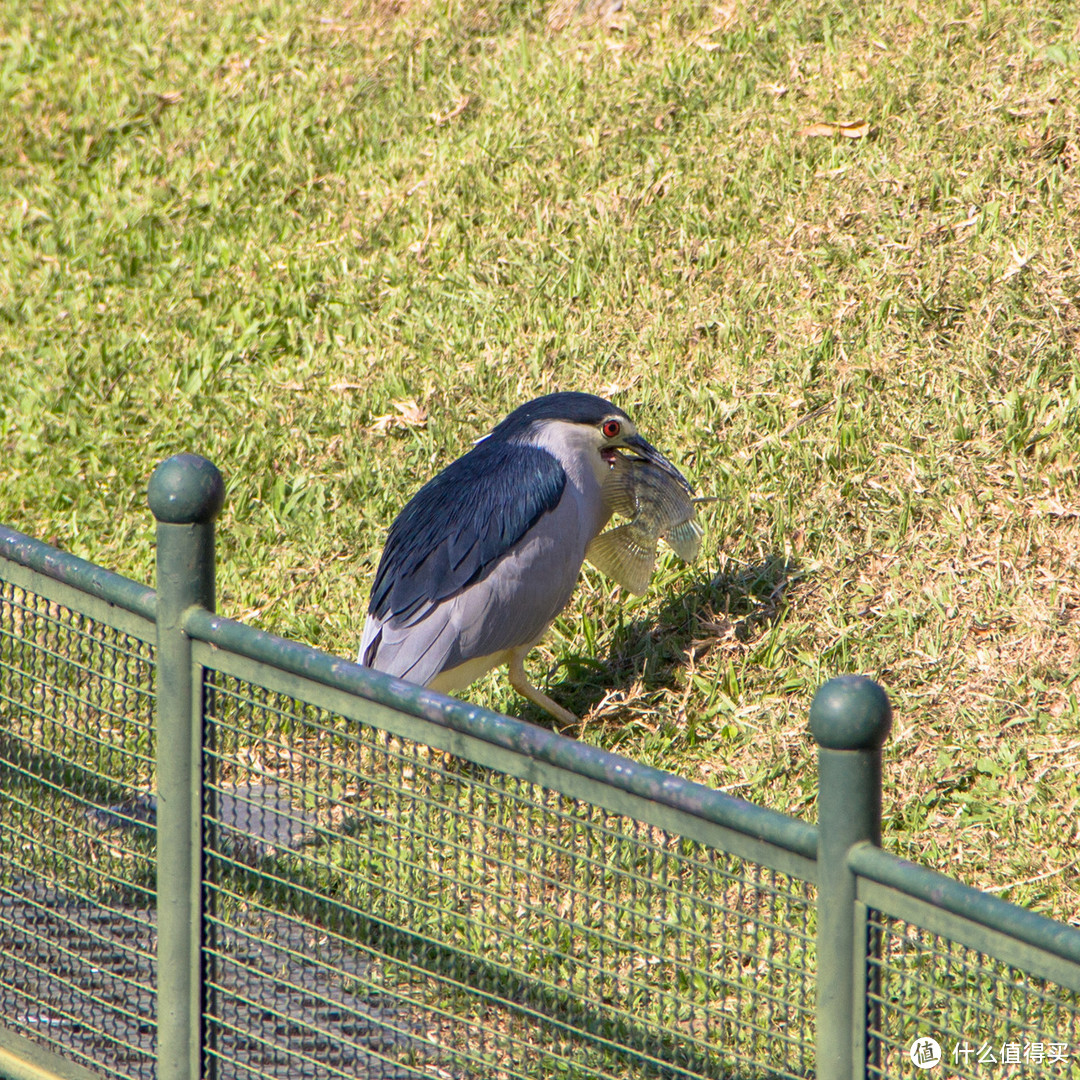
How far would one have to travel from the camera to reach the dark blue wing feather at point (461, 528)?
470cm

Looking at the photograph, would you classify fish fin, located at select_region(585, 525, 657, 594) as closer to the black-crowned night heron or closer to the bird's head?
the black-crowned night heron

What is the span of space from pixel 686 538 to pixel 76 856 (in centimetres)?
262

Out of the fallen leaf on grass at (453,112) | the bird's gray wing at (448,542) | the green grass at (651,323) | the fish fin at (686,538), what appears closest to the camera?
the bird's gray wing at (448,542)

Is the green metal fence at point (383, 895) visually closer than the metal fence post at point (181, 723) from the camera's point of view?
Yes

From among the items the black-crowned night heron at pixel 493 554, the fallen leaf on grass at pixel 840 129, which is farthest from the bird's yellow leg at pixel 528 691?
the fallen leaf on grass at pixel 840 129

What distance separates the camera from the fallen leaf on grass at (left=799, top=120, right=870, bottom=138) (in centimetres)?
669

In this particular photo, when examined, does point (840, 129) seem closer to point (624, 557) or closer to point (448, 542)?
point (624, 557)

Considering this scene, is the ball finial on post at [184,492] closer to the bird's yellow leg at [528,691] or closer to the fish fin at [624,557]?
the bird's yellow leg at [528,691]

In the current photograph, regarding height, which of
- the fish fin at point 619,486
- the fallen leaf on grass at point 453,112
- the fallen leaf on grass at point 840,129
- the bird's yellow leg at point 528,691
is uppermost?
the fallen leaf on grass at point 453,112

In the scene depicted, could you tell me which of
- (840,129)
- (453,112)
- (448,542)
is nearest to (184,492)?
(448,542)

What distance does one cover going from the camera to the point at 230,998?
9.30ft

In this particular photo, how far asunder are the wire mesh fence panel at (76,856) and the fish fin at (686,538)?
7.83ft

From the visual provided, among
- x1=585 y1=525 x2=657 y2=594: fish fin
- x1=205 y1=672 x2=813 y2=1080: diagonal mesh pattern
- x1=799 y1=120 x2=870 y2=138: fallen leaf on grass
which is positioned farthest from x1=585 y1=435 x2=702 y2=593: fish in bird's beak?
x1=799 y1=120 x2=870 y2=138: fallen leaf on grass

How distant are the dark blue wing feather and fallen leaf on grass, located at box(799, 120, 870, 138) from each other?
108 inches
